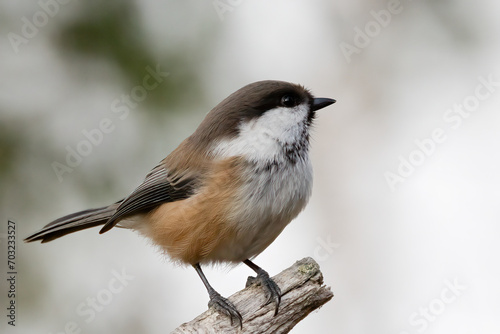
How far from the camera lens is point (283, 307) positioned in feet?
10.6

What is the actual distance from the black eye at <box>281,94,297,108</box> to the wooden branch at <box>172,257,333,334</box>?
103 centimetres

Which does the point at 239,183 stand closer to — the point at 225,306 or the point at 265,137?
the point at 265,137

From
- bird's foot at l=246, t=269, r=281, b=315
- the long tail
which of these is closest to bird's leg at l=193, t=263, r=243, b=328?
bird's foot at l=246, t=269, r=281, b=315

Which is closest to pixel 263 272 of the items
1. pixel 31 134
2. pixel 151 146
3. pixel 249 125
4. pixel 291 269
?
pixel 291 269

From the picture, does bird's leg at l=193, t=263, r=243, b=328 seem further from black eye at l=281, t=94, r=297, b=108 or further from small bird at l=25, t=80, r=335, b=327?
black eye at l=281, t=94, r=297, b=108

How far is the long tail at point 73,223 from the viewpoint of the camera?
423 cm

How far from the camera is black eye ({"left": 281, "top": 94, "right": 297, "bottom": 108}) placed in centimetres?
372

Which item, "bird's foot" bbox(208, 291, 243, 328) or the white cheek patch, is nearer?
"bird's foot" bbox(208, 291, 243, 328)

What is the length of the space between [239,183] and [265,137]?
0.34 m

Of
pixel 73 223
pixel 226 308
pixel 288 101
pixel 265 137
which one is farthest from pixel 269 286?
pixel 73 223

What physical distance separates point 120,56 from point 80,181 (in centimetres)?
115

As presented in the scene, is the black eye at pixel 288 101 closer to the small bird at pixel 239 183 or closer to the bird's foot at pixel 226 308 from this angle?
the small bird at pixel 239 183

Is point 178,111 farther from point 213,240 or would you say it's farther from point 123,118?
point 213,240

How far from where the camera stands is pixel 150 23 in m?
5.07
